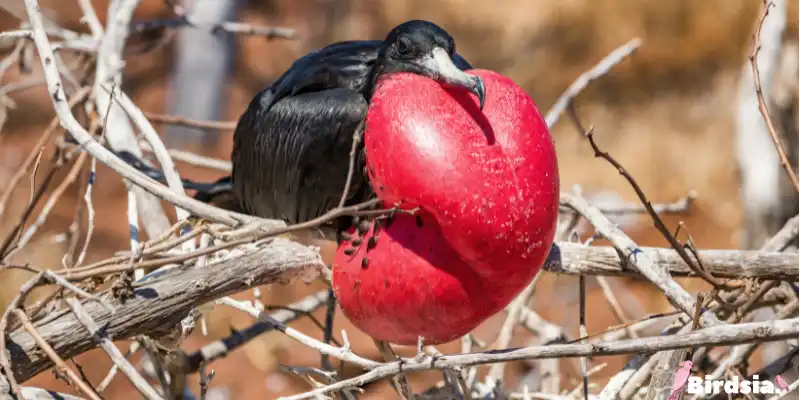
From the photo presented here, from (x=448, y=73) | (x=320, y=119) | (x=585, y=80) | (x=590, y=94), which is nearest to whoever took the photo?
(x=448, y=73)

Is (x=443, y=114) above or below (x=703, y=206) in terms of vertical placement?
below

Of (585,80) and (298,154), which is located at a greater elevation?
(585,80)

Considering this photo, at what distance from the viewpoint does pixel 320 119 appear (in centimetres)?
136

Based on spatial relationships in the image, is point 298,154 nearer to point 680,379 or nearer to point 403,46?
point 403,46

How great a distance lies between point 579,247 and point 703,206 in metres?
4.13

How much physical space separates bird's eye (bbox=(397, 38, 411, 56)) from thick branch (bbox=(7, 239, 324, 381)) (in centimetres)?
32

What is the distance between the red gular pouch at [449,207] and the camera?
112 centimetres

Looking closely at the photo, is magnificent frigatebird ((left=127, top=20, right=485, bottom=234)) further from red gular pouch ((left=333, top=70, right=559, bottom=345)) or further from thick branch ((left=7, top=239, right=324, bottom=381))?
thick branch ((left=7, top=239, right=324, bottom=381))

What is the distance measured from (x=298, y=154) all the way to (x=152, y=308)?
36 cm

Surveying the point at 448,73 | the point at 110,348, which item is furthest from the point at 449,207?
the point at 110,348

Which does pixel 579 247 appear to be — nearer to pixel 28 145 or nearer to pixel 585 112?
pixel 585 112

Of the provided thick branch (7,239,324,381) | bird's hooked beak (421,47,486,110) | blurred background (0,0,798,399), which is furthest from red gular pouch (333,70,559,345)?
blurred background (0,0,798,399)

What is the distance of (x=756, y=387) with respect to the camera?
1.46 m

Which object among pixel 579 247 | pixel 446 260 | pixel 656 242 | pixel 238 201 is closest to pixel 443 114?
pixel 446 260
